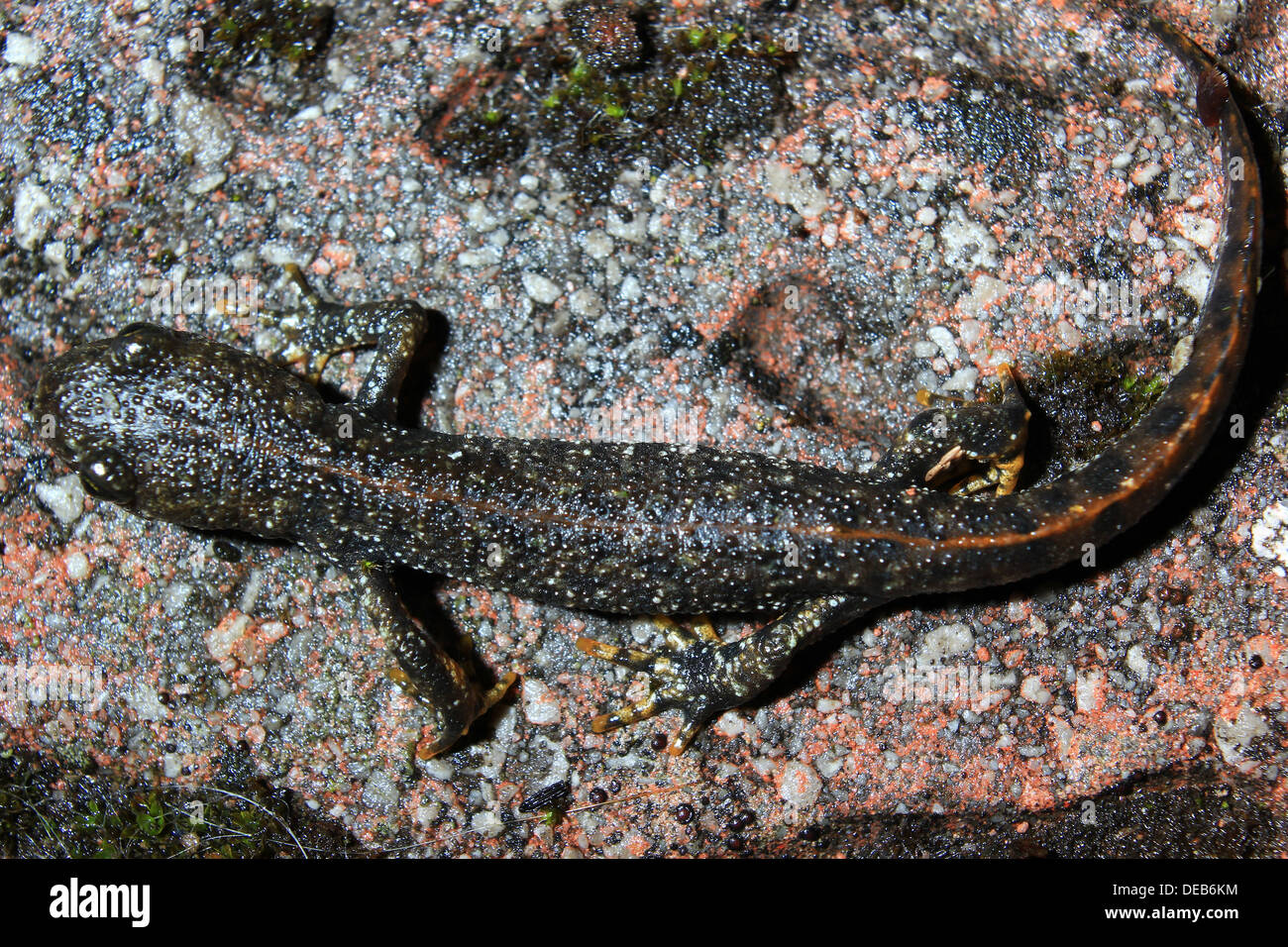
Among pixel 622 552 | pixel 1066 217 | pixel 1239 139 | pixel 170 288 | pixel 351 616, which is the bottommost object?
pixel 351 616

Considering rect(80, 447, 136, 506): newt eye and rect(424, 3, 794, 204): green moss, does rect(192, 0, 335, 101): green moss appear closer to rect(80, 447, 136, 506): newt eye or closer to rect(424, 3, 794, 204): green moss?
rect(424, 3, 794, 204): green moss

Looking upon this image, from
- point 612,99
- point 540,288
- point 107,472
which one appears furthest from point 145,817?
point 612,99

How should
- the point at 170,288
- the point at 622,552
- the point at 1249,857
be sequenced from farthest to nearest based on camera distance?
the point at 170,288
the point at 1249,857
the point at 622,552

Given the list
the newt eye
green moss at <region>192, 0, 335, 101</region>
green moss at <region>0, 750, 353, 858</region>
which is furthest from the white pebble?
green moss at <region>0, 750, 353, 858</region>

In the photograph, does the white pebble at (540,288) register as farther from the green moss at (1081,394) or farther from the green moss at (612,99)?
the green moss at (1081,394)

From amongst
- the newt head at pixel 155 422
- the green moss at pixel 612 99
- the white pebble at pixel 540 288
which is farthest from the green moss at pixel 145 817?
the green moss at pixel 612 99

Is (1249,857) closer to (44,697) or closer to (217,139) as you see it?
(44,697)

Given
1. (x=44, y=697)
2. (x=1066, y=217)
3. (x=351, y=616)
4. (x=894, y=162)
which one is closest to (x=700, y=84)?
(x=894, y=162)

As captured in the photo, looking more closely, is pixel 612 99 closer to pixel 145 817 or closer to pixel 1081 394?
pixel 1081 394
